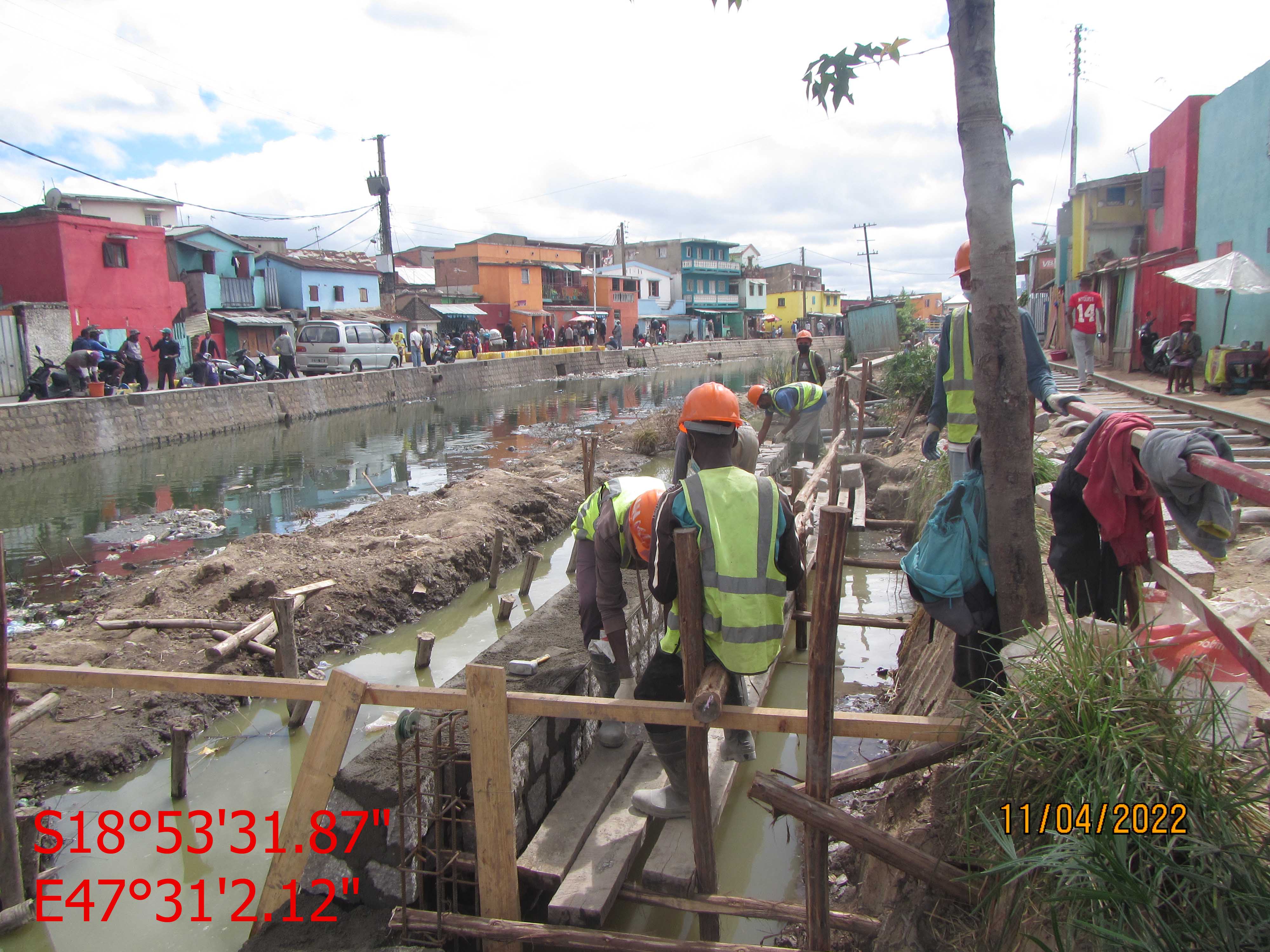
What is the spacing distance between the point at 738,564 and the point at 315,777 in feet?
5.60

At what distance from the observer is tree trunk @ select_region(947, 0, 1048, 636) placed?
2.62 metres

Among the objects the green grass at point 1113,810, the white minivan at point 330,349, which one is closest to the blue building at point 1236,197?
the green grass at point 1113,810

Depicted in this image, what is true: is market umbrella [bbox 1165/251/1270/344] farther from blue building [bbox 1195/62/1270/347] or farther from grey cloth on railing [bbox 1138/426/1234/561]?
grey cloth on railing [bbox 1138/426/1234/561]

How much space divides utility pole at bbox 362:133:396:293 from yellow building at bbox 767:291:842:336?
45022mm

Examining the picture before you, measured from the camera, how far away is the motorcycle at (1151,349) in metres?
15.9

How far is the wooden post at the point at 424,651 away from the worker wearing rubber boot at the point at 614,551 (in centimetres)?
256

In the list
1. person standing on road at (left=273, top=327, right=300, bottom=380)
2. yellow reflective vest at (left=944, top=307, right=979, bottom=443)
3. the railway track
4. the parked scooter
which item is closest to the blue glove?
yellow reflective vest at (left=944, top=307, right=979, bottom=443)

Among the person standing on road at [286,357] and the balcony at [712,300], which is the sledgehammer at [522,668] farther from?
the balcony at [712,300]

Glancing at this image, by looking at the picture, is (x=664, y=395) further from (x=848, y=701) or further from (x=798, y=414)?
(x=848, y=701)

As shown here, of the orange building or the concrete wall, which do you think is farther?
the orange building

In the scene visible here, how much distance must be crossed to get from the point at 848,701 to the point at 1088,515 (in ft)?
10.9

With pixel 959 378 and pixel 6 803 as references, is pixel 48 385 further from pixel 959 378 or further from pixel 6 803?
pixel 959 378

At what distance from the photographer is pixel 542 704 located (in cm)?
268
